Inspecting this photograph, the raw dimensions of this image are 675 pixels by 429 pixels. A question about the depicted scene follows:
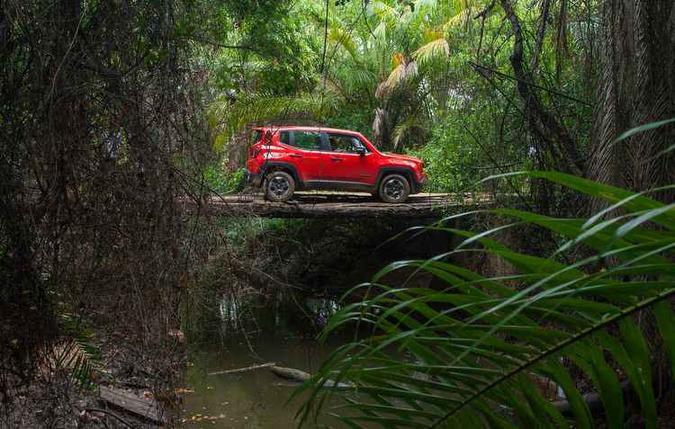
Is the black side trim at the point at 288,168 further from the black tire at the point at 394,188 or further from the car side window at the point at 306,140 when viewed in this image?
the black tire at the point at 394,188

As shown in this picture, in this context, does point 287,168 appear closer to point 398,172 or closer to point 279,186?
point 279,186

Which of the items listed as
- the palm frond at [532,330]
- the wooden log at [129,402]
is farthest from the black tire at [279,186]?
the palm frond at [532,330]

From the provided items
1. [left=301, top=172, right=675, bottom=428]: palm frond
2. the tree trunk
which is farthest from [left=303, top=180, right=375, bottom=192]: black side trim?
[left=301, top=172, right=675, bottom=428]: palm frond

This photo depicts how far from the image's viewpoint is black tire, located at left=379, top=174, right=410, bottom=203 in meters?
13.7

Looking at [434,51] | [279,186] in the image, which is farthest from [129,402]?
[434,51]

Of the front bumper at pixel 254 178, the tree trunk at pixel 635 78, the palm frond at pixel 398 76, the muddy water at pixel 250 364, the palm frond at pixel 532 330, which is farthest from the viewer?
the palm frond at pixel 398 76

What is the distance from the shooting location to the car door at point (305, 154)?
12953 millimetres

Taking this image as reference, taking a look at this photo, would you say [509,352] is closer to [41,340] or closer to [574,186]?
[574,186]

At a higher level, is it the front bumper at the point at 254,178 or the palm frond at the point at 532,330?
the front bumper at the point at 254,178

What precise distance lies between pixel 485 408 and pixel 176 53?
3.46 metres

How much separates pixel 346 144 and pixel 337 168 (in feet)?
3.35

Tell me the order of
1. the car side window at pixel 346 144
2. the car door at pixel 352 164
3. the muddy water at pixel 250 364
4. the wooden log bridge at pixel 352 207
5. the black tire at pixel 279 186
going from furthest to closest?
1. the car side window at pixel 346 144
2. the car door at pixel 352 164
3. the black tire at pixel 279 186
4. the wooden log bridge at pixel 352 207
5. the muddy water at pixel 250 364

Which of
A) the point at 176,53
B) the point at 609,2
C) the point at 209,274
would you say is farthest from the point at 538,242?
the point at 176,53

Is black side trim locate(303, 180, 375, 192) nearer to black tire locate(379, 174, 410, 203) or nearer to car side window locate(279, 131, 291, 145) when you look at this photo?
black tire locate(379, 174, 410, 203)
